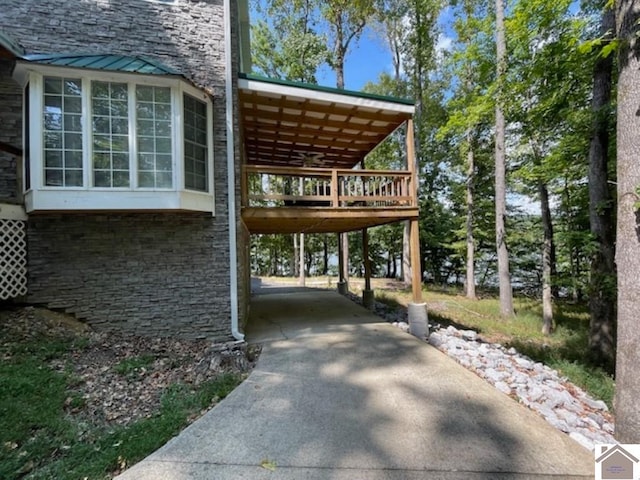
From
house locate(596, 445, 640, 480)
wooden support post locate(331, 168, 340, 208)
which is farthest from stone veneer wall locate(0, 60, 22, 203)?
house locate(596, 445, 640, 480)

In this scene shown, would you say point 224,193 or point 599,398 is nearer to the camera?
point 599,398

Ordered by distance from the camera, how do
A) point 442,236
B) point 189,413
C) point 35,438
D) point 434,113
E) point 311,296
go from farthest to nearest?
point 442,236 < point 434,113 < point 311,296 < point 189,413 < point 35,438

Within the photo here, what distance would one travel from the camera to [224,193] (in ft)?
18.6

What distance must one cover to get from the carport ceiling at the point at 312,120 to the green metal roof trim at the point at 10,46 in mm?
3227

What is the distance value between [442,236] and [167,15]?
15.8 meters

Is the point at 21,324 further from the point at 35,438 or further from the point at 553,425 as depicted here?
the point at 553,425

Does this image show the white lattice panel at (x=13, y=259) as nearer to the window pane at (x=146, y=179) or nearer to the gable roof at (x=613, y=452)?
the window pane at (x=146, y=179)

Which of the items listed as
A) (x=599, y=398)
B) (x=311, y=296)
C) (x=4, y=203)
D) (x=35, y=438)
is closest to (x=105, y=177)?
(x=4, y=203)

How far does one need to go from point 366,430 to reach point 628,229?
127 inches

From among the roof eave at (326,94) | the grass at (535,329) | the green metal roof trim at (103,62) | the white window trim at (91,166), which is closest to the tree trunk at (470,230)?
the grass at (535,329)

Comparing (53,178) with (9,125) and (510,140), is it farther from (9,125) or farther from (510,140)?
(510,140)

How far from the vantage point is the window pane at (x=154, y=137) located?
4977 mm

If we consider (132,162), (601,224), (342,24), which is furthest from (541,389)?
(342,24)

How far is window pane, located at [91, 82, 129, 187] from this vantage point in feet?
15.8
